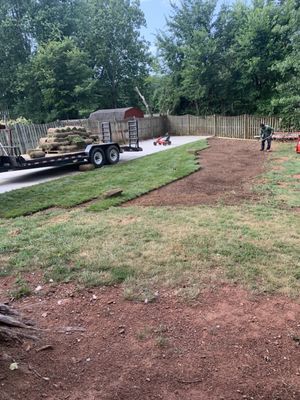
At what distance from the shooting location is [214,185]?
30.1ft

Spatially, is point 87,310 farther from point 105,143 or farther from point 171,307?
point 105,143

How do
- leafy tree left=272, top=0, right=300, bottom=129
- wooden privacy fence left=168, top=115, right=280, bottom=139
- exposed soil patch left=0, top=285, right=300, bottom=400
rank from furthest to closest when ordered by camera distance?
wooden privacy fence left=168, top=115, right=280, bottom=139, leafy tree left=272, top=0, right=300, bottom=129, exposed soil patch left=0, top=285, right=300, bottom=400

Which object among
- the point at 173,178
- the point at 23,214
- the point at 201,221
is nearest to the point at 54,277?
the point at 201,221

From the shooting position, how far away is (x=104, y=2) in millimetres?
37812

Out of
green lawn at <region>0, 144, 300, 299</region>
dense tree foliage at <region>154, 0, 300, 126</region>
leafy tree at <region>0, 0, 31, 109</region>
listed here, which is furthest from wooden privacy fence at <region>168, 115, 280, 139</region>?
green lawn at <region>0, 144, 300, 299</region>

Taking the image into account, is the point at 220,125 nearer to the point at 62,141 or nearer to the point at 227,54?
the point at 227,54

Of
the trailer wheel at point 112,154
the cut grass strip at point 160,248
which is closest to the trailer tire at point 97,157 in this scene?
the trailer wheel at point 112,154

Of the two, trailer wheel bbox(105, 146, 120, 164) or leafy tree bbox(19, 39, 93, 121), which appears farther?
leafy tree bbox(19, 39, 93, 121)

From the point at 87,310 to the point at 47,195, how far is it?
577cm

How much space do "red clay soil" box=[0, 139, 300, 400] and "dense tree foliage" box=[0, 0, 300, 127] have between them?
18830mm

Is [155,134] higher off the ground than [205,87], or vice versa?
[205,87]

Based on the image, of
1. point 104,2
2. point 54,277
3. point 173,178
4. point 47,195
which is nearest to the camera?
point 54,277

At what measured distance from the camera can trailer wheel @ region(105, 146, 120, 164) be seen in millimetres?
13788

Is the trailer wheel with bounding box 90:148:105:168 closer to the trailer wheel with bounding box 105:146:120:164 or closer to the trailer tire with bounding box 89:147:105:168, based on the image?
the trailer tire with bounding box 89:147:105:168
